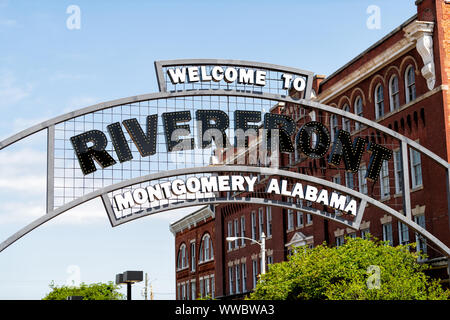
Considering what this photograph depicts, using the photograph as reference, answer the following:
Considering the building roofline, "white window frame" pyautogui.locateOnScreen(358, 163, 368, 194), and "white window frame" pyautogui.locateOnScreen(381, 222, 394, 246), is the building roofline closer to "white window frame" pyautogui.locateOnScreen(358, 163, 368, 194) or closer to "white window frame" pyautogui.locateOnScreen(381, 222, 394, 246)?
"white window frame" pyautogui.locateOnScreen(358, 163, 368, 194)

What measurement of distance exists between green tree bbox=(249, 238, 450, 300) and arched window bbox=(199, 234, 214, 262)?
114 feet

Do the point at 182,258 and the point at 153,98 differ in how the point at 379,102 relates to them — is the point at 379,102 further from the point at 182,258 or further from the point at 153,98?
the point at 182,258

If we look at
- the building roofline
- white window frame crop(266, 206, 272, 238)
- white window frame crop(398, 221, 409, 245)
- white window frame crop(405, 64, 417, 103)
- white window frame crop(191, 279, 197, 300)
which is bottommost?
white window frame crop(191, 279, 197, 300)

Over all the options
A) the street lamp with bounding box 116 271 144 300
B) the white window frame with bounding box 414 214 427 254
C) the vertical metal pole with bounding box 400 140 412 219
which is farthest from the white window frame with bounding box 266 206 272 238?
the street lamp with bounding box 116 271 144 300

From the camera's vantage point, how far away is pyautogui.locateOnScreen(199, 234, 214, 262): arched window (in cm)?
7125

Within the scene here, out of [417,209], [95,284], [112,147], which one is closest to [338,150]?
[112,147]

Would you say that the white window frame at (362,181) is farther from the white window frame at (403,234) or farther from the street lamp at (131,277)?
the street lamp at (131,277)

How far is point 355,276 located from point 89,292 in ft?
165

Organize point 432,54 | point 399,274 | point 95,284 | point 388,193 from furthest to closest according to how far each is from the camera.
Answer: point 95,284 < point 388,193 < point 432,54 < point 399,274

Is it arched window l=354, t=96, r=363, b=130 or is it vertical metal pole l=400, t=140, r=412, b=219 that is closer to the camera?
vertical metal pole l=400, t=140, r=412, b=219

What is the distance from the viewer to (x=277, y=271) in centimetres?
3622

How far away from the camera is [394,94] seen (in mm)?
38500

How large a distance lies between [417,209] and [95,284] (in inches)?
1900
